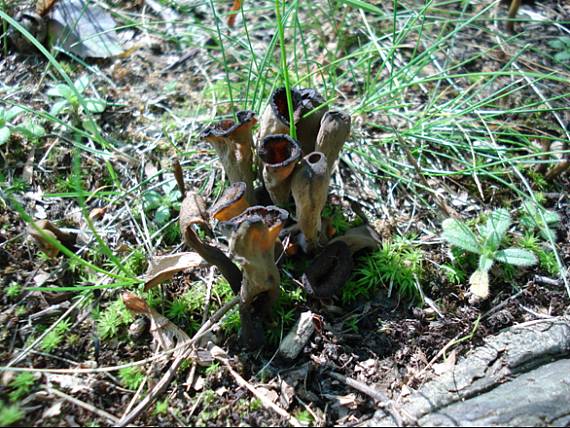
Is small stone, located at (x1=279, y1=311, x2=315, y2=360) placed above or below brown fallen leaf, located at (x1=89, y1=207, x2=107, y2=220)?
below

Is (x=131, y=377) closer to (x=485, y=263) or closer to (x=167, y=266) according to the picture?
(x=167, y=266)

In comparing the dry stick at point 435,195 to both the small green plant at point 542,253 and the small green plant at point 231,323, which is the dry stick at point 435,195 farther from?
the small green plant at point 231,323

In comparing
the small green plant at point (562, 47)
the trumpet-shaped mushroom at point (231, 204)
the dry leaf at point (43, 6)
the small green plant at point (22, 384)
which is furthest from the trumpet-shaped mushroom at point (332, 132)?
the dry leaf at point (43, 6)

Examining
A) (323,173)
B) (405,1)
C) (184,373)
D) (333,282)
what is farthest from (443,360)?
(405,1)

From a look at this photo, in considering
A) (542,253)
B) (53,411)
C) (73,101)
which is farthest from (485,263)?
(73,101)

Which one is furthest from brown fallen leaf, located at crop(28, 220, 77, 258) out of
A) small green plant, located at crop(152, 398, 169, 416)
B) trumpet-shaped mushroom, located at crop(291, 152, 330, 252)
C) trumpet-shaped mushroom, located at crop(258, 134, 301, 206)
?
trumpet-shaped mushroom, located at crop(291, 152, 330, 252)

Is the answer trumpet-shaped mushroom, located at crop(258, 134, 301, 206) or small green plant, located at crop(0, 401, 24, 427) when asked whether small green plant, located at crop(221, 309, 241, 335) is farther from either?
small green plant, located at crop(0, 401, 24, 427)
